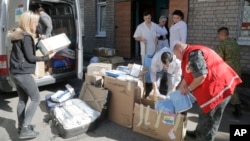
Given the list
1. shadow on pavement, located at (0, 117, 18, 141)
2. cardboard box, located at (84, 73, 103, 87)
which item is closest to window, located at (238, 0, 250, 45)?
cardboard box, located at (84, 73, 103, 87)

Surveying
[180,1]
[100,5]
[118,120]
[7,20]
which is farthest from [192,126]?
[100,5]

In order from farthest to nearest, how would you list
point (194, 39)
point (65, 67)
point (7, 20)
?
point (194, 39)
point (65, 67)
point (7, 20)

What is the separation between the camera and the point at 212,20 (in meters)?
6.88

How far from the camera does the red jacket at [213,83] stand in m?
2.87

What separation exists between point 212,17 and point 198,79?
4526 millimetres

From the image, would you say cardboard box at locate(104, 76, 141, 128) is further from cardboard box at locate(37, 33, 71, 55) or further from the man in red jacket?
the man in red jacket

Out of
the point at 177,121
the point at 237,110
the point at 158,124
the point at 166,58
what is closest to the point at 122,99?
the point at 158,124

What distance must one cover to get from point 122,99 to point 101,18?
310 inches

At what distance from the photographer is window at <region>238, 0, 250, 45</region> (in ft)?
20.6

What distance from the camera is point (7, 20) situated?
4.78 meters

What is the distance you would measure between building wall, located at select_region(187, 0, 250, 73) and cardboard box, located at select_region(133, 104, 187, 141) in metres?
3.61

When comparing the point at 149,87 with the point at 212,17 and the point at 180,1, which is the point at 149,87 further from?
the point at 180,1

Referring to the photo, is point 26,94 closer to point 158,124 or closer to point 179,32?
point 158,124

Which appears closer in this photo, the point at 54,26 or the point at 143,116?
the point at 143,116
